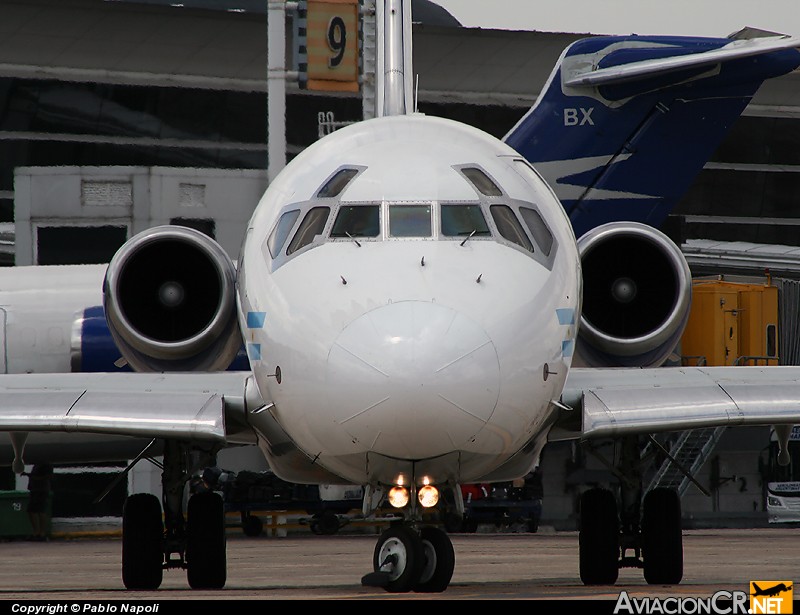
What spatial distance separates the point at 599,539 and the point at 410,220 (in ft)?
13.0

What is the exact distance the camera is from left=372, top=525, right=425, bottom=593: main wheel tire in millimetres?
10617

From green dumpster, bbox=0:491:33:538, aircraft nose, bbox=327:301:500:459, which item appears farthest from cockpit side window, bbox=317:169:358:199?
green dumpster, bbox=0:491:33:538

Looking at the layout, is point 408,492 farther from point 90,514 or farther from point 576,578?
point 90,514

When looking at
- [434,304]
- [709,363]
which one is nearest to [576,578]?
[434,304]

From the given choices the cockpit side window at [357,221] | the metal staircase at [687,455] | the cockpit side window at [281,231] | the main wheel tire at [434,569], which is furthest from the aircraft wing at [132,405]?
the metal staircase at [687,455]

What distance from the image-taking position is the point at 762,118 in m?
47.4

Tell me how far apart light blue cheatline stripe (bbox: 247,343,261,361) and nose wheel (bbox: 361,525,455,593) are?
1.52 meters

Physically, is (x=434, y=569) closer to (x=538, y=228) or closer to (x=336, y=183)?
(x=538, y=228)

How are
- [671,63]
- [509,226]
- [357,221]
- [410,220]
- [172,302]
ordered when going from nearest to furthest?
[410,220] < [357,221] < [509,226] < [172,302] < [671,63]

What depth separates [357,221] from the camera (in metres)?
10.6

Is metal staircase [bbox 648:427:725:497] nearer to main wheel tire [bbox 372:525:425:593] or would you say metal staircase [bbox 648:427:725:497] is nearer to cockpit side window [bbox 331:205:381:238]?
main wheel tire [bbox 372:525:425:593]

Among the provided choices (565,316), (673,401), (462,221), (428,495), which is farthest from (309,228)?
(673,401)

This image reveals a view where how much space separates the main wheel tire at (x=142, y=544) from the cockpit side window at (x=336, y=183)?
312cm

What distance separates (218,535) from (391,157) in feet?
12.3
